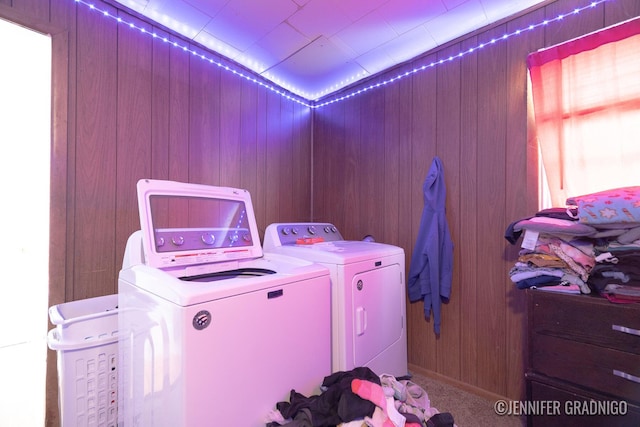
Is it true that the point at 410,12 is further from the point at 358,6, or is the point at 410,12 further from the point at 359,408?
the point at 359,408

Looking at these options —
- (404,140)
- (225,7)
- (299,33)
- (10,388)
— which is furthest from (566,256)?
(10,388)

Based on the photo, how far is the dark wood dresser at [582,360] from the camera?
0.99 metres

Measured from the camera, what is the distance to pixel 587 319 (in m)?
1.07

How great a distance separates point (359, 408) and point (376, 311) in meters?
0.67

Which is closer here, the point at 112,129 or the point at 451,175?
the point at 112,129

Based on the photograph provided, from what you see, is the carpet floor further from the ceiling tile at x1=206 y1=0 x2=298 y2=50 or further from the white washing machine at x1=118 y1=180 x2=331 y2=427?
the ceiling tile at x1=206 y1=0 x2=298 y2=50

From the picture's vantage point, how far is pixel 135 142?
1653 mm

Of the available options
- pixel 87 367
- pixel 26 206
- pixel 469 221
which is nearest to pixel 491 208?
pixel 469 221

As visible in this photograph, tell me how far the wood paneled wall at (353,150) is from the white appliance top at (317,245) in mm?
432

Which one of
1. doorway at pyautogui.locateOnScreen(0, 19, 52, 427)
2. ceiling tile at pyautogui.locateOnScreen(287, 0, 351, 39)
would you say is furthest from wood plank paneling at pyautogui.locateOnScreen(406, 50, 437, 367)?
doorway at pyautogui.locateOnScreen(0, 19, 52, 427)

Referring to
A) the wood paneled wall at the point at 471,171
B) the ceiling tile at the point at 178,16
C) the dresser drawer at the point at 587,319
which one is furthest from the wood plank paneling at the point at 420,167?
the ceiling tile at the point at 178,16

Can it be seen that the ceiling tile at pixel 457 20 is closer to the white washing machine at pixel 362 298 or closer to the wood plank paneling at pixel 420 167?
the wood plank paneling at pixel 420 167

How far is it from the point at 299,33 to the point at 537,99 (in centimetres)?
156

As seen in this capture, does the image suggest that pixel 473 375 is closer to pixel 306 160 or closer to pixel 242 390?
pixel 242 390
